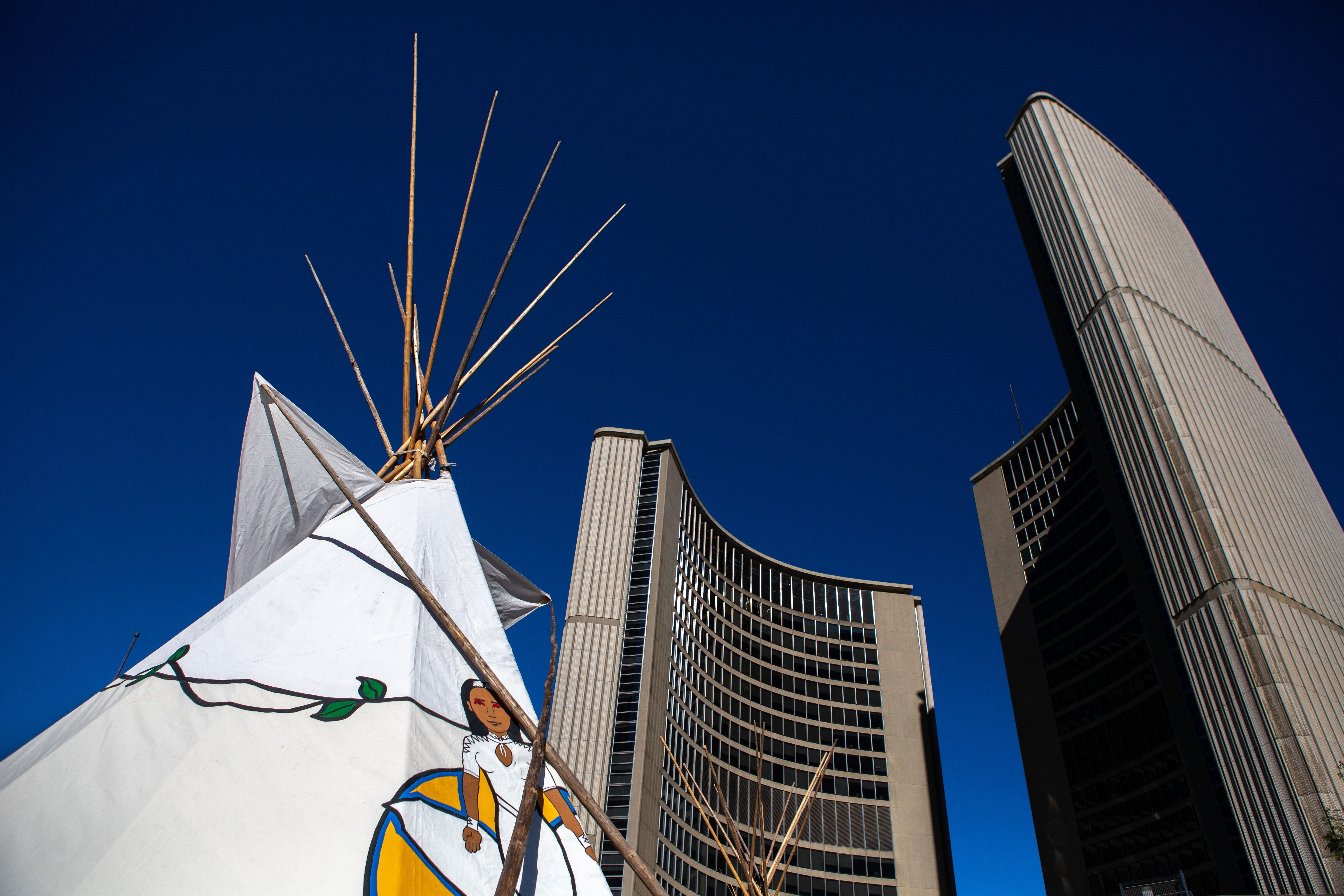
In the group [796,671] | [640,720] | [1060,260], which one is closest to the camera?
[1060,260]

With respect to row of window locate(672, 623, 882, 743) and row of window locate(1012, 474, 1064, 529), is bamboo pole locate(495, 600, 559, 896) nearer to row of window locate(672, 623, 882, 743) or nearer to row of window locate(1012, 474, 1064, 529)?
row of window locate(672, 623, 882, 743)

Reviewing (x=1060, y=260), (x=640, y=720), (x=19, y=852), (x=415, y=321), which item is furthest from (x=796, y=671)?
(x=19, y=852)

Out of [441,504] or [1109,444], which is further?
[1109,444]

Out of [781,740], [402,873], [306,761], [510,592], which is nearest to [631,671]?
[781,740]

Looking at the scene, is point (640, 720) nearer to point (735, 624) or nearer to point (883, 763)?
point (735, 624)

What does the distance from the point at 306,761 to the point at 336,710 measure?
41 cm

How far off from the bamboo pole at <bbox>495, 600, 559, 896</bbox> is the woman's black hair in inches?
18.6

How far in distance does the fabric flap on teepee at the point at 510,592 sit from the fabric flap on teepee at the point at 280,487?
205 cm

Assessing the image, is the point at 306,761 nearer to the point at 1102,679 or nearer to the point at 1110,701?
the point at 1110,701

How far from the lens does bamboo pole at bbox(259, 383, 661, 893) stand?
188 inches

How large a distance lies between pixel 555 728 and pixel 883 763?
3198 cm

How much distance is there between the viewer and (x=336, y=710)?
500 centimetres

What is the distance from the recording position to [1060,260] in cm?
3597

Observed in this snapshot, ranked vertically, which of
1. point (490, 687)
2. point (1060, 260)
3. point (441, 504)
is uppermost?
point (1060, 260)
